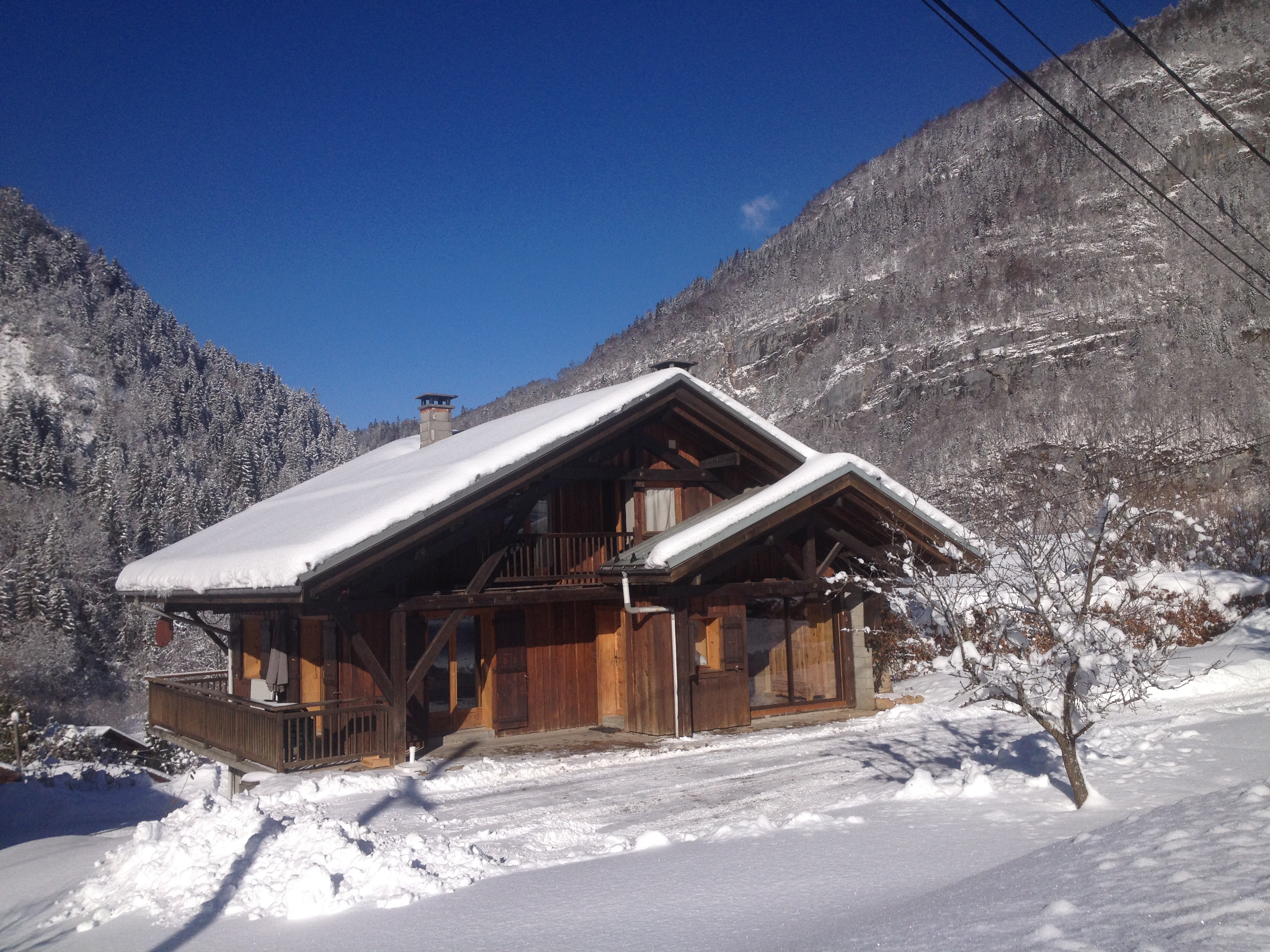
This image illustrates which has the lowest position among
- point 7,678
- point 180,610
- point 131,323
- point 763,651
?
point 7,678

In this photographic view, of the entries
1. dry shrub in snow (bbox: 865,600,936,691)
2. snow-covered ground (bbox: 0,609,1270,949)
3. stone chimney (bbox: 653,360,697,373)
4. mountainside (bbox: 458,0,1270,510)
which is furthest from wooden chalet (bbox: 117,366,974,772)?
mountainside (bbox: 458,0,1270,510)

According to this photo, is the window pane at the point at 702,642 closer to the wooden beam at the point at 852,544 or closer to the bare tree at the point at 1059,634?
the wooden beam at the point at 852,544

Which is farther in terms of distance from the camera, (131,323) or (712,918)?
(131,323)

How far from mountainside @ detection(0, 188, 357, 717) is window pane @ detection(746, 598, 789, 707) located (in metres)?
32.4

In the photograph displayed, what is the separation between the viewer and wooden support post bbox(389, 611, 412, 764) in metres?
12.4

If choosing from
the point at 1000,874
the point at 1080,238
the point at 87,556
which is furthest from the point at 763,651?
the point at 1080,238

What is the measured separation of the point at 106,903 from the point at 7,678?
48.9 metres

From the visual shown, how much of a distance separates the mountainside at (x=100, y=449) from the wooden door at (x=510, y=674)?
101 ft

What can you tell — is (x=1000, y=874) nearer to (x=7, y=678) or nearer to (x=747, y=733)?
(x=747, y=733)

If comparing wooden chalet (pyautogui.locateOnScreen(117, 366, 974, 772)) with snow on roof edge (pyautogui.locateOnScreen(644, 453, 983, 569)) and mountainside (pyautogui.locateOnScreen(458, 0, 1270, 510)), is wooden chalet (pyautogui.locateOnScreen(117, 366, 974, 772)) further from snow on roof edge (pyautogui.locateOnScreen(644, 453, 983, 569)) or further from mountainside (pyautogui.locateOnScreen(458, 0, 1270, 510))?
mountainside (pyautogui.locateOnScreen(458, 0, 1270, 510))

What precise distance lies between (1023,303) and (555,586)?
9246 centimetres

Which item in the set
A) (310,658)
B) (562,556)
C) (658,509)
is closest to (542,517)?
(562,556)

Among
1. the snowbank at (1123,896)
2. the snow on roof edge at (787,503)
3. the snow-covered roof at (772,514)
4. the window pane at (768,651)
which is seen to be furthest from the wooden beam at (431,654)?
the snowbank at (1123,896)

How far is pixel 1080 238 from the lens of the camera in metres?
100
